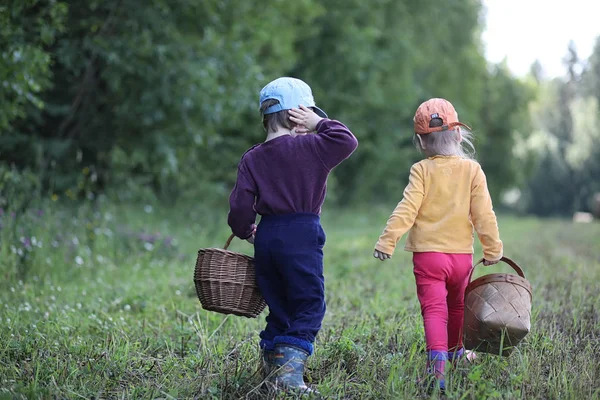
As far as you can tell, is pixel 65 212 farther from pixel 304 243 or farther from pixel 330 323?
pixel 304 243

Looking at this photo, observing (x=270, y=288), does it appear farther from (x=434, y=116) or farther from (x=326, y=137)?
(x=434, y=116)

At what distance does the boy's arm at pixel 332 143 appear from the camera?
147 inches

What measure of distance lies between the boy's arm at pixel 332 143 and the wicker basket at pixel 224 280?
68 centimetres

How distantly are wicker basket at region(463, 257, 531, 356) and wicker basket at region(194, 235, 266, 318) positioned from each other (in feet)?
3.82

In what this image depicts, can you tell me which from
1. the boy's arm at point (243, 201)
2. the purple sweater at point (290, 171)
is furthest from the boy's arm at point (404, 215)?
the boy's arm at point (243, 201)

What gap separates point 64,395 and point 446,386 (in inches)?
71.5

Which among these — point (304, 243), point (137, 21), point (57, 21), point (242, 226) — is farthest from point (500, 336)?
point (137, 21)

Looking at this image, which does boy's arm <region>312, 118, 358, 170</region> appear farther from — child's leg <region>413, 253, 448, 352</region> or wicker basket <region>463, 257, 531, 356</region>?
wicker basket <region>463, 257, 531, 356</region>

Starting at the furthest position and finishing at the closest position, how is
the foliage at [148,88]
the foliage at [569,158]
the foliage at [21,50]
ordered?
the foliage at [569,158], the foliage at [148,88], the foliage at [21,50]

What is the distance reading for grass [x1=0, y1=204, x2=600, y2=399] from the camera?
3.62 metres

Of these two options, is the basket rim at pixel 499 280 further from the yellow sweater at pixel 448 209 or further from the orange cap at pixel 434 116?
the orange cap at pixel 434 116

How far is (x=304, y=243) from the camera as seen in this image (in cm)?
369

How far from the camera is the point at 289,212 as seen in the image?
3.73 m

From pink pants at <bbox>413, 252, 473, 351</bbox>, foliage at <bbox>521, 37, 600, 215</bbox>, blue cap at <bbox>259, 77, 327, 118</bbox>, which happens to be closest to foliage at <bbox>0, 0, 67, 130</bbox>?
blue cap at <bbox>259, 77, 327, 118</bbox>
